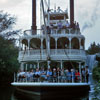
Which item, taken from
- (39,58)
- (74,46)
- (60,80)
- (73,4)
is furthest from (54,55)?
(73,4)

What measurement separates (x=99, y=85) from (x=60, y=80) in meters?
9.44

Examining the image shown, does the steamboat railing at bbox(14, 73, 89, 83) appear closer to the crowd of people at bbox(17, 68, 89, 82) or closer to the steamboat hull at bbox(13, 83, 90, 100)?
the crowd of people at bbox(17, 68, 89, 82)

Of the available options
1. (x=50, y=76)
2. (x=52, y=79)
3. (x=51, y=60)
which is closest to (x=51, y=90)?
(x=52, y=79)

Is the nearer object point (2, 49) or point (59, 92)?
point (59, 92)

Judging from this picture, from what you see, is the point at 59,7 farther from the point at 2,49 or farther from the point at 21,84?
the point at 21,84

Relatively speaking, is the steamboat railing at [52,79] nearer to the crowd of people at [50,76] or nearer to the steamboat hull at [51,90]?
the crowd of people at [50,76]

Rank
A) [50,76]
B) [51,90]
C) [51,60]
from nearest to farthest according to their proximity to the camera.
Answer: [51,90] < [50,76] < [51,60]

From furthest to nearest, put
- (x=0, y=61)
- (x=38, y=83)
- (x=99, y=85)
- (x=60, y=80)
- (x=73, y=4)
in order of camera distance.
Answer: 1. (x=0, y=61)
2. (x=73, y=4)
3. (x=60, y=80)
4. (x=38, y=83)
5. (x=99, y=85)

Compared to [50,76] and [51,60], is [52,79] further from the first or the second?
[51,60]

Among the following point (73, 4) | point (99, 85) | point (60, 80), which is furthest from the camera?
point (73, 4)

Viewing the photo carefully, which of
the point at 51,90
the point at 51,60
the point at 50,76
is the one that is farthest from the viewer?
the point at 51,60

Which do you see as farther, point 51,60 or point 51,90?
point 51,60

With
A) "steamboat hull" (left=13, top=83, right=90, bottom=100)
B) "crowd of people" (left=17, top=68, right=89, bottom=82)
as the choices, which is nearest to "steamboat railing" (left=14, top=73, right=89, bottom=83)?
"crowd of people" (left=17, top=68, right=89, bottom=82)

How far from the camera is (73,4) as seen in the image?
24.9 m
